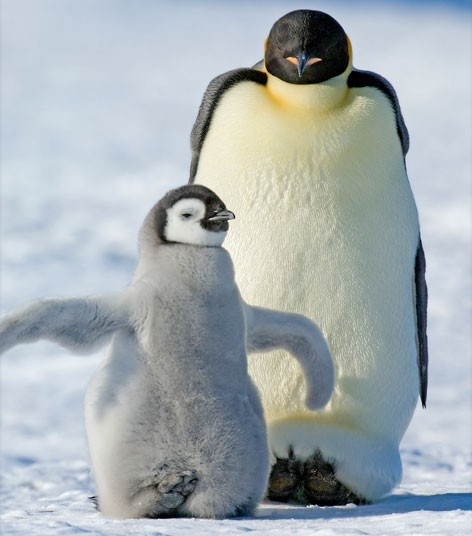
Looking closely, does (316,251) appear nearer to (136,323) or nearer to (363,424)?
(363,424)

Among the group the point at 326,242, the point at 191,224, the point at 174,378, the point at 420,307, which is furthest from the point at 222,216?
the point at 420,307

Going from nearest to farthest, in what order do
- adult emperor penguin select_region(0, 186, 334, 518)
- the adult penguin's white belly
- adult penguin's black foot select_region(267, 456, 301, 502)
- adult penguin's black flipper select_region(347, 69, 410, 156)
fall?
adult emperor penguin select_region(0, 186, 334, 518)
adult penguin's black foot select_region(267, 456, 301, 502)
the adult penguin's white belly
adult penguin's black flipper select_region(347, 69, 410, 156)

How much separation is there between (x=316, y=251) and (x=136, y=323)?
33.1 inches

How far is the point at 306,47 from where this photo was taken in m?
3.84

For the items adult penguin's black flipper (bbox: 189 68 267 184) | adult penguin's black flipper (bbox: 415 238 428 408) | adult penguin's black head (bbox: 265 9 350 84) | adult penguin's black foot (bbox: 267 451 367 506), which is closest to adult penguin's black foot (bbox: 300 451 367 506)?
adult penguin's black foot (bbox: 267 451 367 506)

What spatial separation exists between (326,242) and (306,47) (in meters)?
0.61

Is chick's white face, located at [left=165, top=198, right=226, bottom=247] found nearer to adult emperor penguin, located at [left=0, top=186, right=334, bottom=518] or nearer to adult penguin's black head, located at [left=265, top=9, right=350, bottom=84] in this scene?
adult emperor penguin, located at [left=0, top=186, right=334, bottom=518]

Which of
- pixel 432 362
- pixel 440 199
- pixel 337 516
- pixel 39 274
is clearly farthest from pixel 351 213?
pixel 440 199

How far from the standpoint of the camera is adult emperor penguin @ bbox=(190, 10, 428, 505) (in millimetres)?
3711

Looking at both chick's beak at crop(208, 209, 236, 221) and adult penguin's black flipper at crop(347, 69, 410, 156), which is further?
adult penguin's black flipper at crop(347, 69, 410, 156)

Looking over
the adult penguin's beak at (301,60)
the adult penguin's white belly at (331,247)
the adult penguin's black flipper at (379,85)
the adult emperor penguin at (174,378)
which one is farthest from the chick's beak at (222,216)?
the adult penguin's black flipper at (379,85)

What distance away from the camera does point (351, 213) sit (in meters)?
3.80

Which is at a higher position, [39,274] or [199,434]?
[39,274]

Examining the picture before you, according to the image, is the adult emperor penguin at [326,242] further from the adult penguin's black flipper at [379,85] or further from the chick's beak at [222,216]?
the chick's beak at [222,216]
